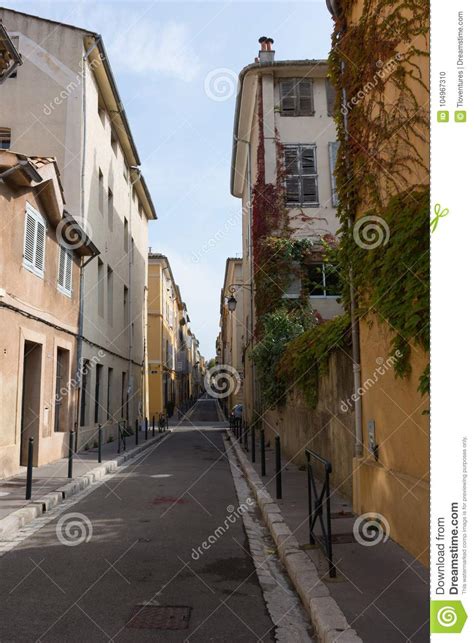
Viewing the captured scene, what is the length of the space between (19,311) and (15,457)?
2.90 m

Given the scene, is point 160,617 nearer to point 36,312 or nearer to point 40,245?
point 36,312

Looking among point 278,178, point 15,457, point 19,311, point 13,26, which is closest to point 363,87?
point 19,311

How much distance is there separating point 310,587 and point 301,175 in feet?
53.0

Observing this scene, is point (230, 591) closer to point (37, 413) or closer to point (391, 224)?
point (391, 224)

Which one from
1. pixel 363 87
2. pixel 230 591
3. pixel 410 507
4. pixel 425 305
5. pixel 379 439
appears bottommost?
pixel 230 591

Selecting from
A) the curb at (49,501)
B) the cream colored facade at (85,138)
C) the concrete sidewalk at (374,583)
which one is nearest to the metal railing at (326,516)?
the concrete sidewalk at (374,583)

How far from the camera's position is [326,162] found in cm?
1902

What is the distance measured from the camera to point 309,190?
18797 mm

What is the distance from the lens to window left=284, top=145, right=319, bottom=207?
1872cm

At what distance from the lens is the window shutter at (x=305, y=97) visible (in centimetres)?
1941

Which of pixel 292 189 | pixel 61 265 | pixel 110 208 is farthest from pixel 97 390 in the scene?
pixel 292 189

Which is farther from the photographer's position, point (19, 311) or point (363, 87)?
point (19, 311)

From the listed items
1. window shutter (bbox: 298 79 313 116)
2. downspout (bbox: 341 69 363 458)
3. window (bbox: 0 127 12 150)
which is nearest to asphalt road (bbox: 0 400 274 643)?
→ downspout (bbox: 341 69 363 458)

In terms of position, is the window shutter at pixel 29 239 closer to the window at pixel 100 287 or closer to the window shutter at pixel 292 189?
the window at pixel 100 287
